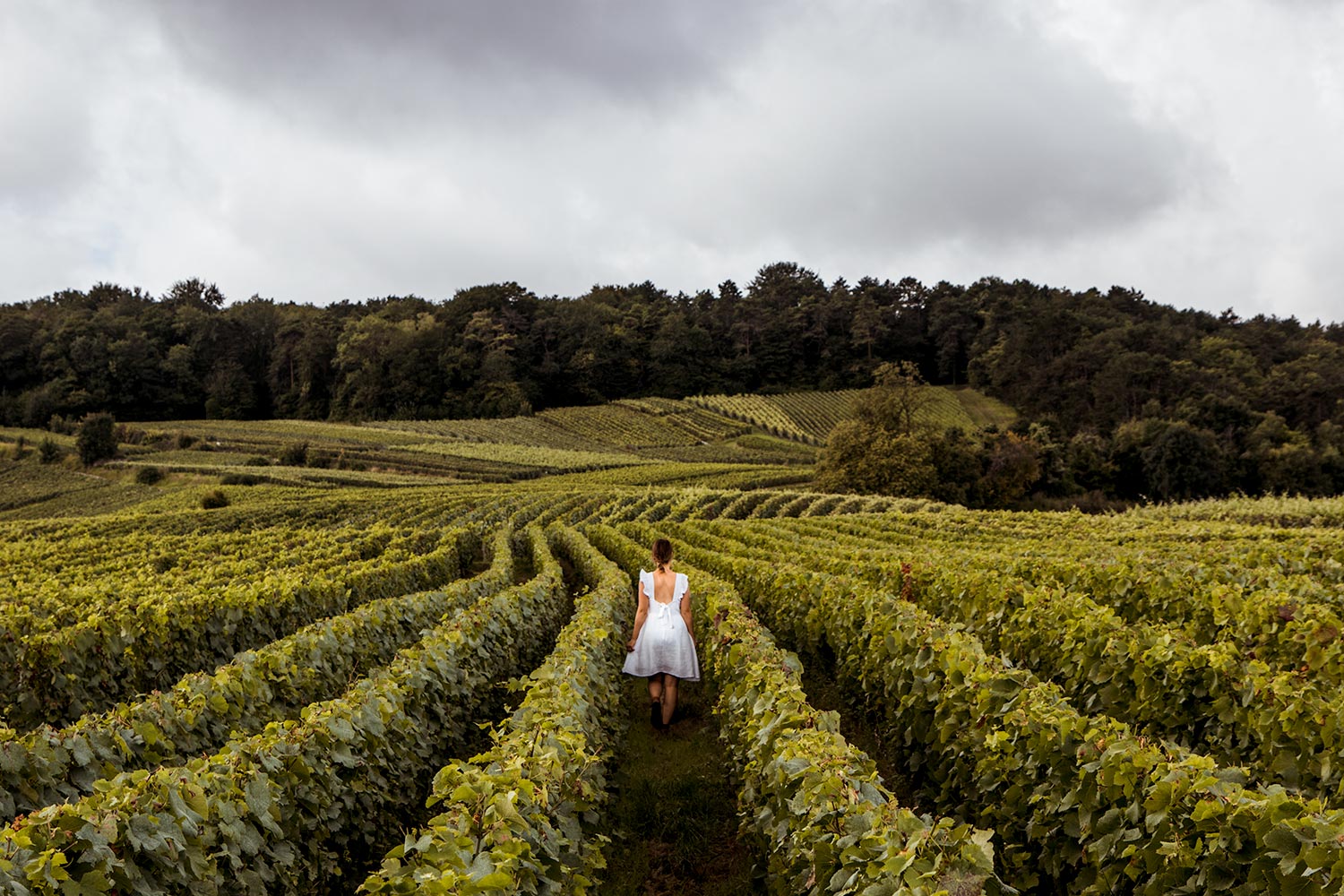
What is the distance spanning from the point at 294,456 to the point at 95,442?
1604 centimetres

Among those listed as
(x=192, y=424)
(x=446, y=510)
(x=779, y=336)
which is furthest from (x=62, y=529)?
(x=779, y=336)

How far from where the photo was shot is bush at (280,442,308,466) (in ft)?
204

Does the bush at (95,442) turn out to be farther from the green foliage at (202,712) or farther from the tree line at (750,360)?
the green foliage at (202,712)

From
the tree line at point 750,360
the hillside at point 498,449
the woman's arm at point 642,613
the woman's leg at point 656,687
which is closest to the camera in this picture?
the woman's arm at point 642,613

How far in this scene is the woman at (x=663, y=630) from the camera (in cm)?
839

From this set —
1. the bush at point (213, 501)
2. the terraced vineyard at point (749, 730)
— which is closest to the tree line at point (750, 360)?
the bush at point (213, 501)

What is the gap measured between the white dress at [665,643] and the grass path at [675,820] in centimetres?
82

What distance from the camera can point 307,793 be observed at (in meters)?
5.20

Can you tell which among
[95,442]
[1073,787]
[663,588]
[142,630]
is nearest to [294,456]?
[95,442]

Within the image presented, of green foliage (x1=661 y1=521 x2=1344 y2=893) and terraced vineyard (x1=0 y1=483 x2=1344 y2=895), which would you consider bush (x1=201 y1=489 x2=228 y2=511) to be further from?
→ green foliage (x1=661 y1=521 x2=1344 y2=893)

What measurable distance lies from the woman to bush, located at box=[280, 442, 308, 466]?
A: 61.5 meters

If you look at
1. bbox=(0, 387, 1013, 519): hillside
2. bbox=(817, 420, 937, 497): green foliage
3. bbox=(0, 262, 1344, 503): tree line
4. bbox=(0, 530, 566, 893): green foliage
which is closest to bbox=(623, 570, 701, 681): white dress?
bbox=(0, 530, 566, 893): green foliage

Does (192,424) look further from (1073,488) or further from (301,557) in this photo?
(1073,488)

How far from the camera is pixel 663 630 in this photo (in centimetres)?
839
